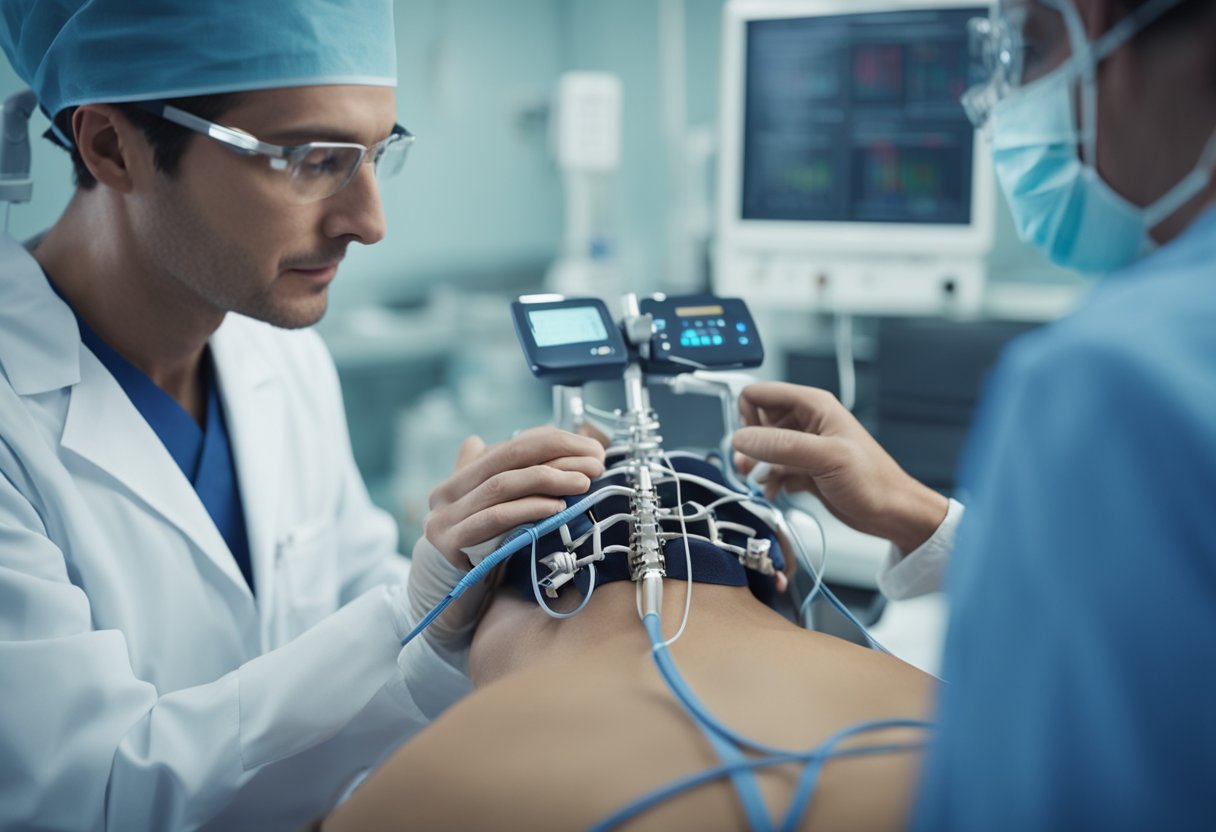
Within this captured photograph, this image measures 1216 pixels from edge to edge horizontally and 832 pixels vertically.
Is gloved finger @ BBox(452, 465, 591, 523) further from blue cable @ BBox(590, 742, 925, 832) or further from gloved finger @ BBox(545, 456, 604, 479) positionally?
blue cable @ BBox(590, 742, 925, 832)

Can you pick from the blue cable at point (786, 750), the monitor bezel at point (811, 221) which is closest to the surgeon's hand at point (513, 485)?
the blue cable at point (786, 750)

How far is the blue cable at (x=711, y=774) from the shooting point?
24.4 inches

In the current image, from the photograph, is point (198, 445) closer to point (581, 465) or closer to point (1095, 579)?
point (581, 465)

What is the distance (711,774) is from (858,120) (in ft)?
5.72

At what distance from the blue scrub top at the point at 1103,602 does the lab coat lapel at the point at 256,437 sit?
3.30 feet

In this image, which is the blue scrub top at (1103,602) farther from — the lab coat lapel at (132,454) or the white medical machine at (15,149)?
the white medical machine at (15,149)

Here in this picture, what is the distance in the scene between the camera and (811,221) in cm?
213

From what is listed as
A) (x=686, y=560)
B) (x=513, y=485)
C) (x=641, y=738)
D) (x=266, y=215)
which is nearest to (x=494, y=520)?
(x=513, y=485)

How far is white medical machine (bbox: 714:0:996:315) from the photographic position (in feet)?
6.56

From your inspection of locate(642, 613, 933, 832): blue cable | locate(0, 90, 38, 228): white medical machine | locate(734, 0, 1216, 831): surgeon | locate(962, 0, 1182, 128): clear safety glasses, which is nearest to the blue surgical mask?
locate(962, 0, 1182, 128): clear safety glasses

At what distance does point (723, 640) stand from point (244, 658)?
2.33ft

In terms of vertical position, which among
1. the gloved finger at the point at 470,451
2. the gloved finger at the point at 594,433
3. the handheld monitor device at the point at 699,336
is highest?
the handheld monitor device at the point at 699,336

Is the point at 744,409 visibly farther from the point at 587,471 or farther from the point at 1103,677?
the point at 1103,677

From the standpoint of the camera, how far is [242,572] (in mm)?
1286
